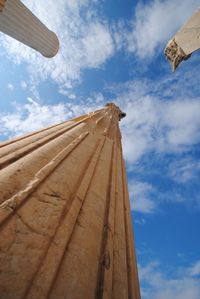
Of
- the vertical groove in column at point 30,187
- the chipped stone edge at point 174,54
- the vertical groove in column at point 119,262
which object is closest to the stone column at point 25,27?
the chipped stone edge at point 174,54

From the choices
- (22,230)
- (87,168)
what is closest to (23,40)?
(87,168)

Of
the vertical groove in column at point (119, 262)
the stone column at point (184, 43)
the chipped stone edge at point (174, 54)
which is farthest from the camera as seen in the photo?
the chipped stone edge at point (174, 54)

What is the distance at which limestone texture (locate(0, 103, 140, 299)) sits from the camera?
1.66 meters

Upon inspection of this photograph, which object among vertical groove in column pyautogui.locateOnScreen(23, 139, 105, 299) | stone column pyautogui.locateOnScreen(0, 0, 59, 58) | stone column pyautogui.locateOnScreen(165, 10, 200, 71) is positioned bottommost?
vertical groove in column pyautogui.locateOnScreen(23, 139, 105, 299)

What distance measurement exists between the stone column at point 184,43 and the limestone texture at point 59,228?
Answer: 2.47m

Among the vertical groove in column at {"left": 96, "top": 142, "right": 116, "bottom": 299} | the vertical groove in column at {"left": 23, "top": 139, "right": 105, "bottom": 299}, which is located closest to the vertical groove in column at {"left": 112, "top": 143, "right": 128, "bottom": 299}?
the vertical groove in column at {"left": 96, "top": 142, "right": 116, "bottom": 299}

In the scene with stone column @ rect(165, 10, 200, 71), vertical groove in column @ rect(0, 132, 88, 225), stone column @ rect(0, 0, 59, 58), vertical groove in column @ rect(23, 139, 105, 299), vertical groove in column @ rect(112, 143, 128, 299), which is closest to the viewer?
vertical groove in column @ rect(23, 139, 105, 299)

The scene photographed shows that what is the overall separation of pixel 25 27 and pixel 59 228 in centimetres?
1097

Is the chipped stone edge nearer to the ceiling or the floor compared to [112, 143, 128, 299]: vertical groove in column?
nearer to the ceiling

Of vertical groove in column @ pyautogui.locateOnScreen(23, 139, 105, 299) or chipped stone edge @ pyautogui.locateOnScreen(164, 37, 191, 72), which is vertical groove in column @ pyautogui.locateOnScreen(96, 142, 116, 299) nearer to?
vertical groove in column @ pyautogui.locateOnScreen(23, 139, 105, 299)

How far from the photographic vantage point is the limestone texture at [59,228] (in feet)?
5.46

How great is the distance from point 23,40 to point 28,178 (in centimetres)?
1049

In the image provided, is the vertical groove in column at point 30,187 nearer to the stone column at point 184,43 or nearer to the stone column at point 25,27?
the stone column at point 184,43

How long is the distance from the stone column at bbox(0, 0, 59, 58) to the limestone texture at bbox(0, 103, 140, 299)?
744cm
